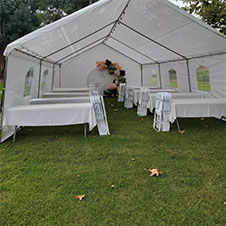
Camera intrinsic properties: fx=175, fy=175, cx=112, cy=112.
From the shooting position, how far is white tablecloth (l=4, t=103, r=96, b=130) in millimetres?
3536

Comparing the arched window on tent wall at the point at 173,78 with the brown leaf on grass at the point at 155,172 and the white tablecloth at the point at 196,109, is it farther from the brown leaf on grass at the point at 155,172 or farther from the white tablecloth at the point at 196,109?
the brown leaf on grass at the point at 155,172

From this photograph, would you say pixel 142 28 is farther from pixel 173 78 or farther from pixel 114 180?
pixel 114 180

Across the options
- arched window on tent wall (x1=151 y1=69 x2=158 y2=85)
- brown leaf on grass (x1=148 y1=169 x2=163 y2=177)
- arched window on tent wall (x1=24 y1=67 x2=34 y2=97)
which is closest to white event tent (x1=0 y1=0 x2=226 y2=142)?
arched window on tent wall (x1=24 y1=67 x2=34 y2=97)

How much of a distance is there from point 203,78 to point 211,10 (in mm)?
2886

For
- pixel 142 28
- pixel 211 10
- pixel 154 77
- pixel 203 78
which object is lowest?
pixel 203 78

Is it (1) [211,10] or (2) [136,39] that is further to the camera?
(2) [136,39]

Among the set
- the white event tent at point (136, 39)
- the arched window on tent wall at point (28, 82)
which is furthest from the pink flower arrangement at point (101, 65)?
the arched window on tent wall at point (28, 82)

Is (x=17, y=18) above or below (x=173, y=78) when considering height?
above

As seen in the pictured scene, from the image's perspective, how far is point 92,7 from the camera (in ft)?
10.1

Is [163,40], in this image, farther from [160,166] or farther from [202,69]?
[160,166]

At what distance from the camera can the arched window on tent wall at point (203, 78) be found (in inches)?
236

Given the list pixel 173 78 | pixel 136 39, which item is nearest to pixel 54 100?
pixel 136 39

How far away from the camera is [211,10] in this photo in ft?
22.4

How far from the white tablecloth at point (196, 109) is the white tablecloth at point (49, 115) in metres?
1.90
